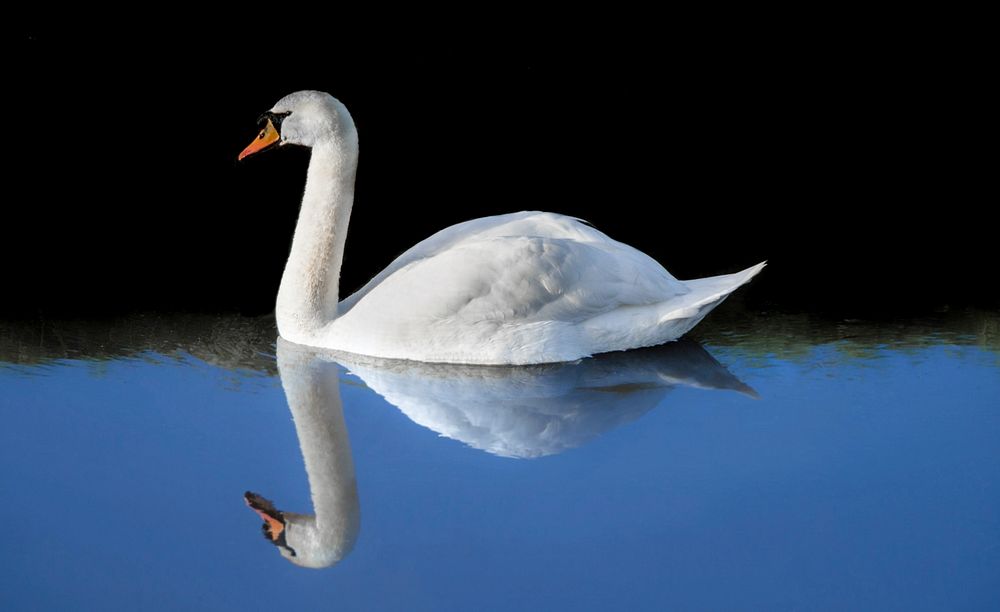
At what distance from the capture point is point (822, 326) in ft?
28.2

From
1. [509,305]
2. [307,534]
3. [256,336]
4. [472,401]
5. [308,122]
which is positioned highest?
Answer: [308,122]

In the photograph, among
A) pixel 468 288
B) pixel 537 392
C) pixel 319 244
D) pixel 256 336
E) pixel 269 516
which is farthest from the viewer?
pixel 256 336

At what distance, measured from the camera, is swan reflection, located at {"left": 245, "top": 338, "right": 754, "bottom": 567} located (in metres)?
6.28

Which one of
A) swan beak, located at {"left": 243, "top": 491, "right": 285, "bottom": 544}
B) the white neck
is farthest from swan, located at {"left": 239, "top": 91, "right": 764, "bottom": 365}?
swan beak, located at {"left": 243, "top": 491, "right": 285, "bottom": 544}

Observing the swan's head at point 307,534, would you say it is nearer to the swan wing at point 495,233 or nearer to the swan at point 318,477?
the swan at point 318,477

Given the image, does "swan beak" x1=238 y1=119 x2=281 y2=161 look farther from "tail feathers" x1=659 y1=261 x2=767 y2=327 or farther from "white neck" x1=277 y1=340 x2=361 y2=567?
"tail feathers" x1=659 y1=261 x2=767 y2=327

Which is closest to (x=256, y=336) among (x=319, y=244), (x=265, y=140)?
(x=319, y=244)

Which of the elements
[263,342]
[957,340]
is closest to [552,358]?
[263,342]

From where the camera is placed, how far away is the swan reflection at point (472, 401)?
247 inches

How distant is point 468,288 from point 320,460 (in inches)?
53.2

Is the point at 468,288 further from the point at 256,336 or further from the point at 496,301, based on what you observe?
the point at 256,336

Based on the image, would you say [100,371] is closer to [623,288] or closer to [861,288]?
[623,288]

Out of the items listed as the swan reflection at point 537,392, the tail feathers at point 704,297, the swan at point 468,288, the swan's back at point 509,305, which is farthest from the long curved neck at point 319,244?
the tail feathers at point 704,297

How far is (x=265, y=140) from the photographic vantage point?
792cm
